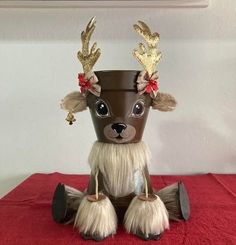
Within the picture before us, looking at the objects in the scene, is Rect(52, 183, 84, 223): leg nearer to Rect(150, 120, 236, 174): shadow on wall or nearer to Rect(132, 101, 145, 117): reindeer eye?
Rect(132, 101, 145, 117): reindeer eye

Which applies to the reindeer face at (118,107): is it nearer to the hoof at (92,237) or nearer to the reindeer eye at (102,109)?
the reindeer eye at (102,109)

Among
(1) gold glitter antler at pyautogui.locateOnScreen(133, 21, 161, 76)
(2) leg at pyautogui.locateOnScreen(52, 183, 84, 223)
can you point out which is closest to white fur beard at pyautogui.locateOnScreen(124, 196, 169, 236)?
(2) leg at pyautogui.locateOnScreen(52, 183, 84, 223)

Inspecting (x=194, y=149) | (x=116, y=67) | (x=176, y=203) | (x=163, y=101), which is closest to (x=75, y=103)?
(x=163, y=101)

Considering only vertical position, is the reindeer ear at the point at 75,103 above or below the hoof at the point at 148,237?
above

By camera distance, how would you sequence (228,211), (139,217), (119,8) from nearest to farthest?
(139,217) → (228,211) → (119,8)

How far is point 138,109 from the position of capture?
0.59 metres

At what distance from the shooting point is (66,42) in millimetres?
989

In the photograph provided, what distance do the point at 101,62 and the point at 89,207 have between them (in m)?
0.55

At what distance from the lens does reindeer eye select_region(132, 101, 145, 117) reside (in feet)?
1.93

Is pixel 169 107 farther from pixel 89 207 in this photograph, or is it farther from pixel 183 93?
pixel 183 93

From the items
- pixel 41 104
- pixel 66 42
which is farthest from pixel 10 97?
pixel 66 42

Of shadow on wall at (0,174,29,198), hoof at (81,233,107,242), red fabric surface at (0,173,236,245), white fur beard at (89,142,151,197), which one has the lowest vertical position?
shadow on wall at (0,174,29,198)

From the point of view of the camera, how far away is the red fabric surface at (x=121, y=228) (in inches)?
21.4

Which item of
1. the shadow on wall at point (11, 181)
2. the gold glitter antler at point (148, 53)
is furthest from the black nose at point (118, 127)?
the shadow on wall at point (11, 181)
